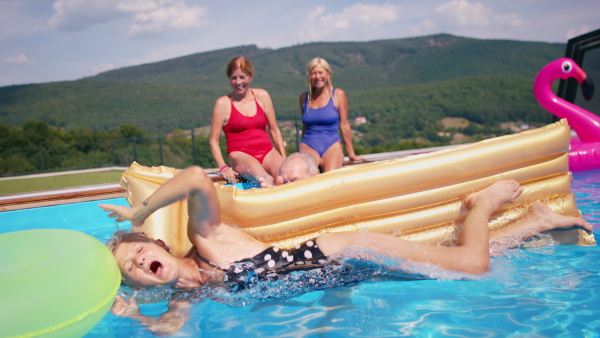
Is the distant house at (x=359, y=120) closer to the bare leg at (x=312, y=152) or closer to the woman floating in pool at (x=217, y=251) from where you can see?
the bare leg at (x=312, y=152)

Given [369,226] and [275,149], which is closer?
[369,226]

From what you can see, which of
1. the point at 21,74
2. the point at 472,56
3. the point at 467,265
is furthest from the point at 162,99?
the point at 467,265

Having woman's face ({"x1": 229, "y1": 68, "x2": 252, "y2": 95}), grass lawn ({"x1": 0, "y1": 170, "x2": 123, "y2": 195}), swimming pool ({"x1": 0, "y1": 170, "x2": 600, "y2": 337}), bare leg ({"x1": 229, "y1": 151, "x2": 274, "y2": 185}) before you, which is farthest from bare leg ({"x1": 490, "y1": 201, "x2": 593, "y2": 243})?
grass lawn ({"x1": 0, "y1": 170, "x2": 123, "y2": 195})

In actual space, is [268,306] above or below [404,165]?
below

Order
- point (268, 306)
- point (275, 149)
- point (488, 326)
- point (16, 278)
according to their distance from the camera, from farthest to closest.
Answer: point (275, 149) < point (268, 306) < point (488, 326) < point (16, 278)

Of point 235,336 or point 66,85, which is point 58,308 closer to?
point 235,336

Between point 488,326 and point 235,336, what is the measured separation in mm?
1084

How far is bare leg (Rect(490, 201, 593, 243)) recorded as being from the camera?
2623mm

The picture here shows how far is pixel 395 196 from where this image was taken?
2.65 meters

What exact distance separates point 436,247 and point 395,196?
50 cm

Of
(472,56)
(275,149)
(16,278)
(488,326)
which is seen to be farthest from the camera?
(472,56)

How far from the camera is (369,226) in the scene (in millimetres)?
2629

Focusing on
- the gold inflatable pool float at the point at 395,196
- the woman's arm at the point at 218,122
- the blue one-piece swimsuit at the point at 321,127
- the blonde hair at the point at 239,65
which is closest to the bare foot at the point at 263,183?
the gold inflatable pool float at the point at 395,196

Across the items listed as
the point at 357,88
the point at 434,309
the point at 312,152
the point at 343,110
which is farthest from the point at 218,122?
the point at 357,88
